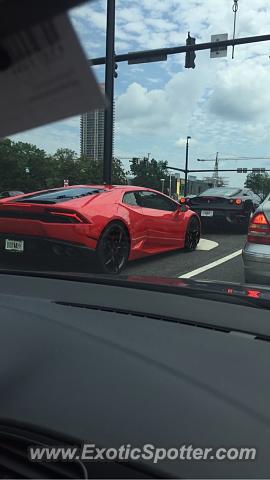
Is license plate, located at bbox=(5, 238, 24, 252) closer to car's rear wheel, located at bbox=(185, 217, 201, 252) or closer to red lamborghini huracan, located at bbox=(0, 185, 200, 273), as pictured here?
red lamborghini huracan, located at bbox=(0, 185, 200, 273)

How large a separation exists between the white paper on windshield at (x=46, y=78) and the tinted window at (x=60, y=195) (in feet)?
18.3

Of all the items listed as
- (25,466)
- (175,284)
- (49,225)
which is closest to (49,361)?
(25,466)

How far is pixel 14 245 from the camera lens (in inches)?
255

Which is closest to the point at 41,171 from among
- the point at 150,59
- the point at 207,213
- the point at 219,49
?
the point at 150,59

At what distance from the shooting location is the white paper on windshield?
2.55ft

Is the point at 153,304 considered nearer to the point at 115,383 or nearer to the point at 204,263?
the point at 115,383

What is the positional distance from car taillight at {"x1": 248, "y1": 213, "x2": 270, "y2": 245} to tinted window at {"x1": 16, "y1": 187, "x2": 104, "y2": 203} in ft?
8.30

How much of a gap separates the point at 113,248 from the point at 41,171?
6642 centimetres

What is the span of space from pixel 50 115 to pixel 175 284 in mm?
2104

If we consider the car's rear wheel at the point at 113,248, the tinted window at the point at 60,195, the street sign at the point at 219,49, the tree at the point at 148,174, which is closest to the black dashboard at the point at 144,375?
the car's rear wheel at the point at 113,248

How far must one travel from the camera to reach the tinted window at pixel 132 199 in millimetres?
7063

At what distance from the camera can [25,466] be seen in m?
1.48

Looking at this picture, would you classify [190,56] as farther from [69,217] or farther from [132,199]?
[69,217]

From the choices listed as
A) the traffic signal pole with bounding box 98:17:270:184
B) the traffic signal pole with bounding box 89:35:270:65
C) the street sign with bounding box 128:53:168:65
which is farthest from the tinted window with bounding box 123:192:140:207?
the street sign with bounding box 128:53:168:65
